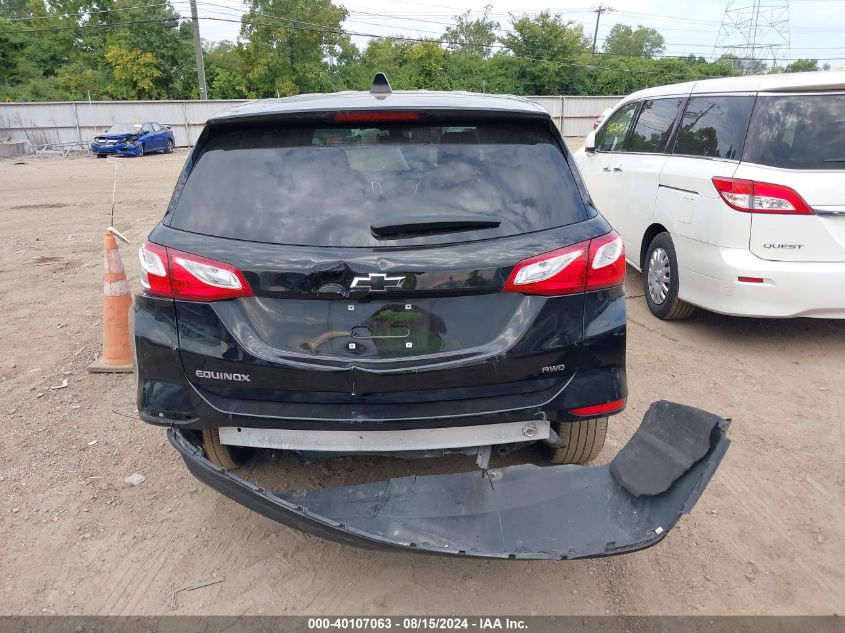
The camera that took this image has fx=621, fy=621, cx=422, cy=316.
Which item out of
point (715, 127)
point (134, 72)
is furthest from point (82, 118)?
point (715, 127)

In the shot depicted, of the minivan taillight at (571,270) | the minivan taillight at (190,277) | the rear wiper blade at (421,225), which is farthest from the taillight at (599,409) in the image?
the minivan taillight at (190,277)

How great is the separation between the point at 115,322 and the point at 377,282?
311 cm

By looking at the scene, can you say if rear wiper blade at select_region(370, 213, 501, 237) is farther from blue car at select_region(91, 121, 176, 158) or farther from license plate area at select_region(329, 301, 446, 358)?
blue car at select_region(91, 121, 176, 158)

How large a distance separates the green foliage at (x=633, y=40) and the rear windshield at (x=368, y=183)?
284 ft

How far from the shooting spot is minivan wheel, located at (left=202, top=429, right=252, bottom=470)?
2812 mm

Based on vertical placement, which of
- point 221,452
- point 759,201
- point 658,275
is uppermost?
point 759,201

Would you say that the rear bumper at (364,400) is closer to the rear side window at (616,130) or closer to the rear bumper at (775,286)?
the rear bumper at (775,286)

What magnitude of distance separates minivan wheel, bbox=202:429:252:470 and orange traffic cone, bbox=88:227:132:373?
1.82 m

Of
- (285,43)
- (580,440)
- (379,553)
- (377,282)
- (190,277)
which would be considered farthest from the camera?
(285,43)

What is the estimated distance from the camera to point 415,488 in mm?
2551

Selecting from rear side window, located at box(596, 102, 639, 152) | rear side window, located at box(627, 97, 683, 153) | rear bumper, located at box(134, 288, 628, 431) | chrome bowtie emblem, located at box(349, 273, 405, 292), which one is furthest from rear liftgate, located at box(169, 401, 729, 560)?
rear side window, located at box(596, 102, 639, 152)

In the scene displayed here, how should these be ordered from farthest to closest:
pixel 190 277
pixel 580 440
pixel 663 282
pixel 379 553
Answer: pixel 663 282
pixel 580 440
pixel 379 553
pixel 190 277

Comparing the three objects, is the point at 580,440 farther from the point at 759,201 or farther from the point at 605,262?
the point at 759,201

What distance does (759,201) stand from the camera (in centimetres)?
439
